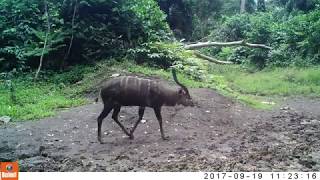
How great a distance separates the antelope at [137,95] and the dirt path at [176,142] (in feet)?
0.91

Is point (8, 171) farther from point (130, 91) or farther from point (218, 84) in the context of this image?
point (218, 84)

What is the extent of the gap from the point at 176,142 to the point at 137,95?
0.70 metres

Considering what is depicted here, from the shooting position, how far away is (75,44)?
9.84 meters

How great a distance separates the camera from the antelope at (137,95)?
5.45m

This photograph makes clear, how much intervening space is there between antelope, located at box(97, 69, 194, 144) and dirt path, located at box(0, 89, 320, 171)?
277mm

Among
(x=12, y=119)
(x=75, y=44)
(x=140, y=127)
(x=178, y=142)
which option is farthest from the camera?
(x=75, y=44)

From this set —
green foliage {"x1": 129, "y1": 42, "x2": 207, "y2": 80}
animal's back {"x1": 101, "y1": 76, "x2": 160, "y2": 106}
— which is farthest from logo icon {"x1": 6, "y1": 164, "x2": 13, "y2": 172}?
green foliage {"x1": 129, "y1": 42, "x2": 207, "y2": 80}

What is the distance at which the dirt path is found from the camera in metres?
4.85

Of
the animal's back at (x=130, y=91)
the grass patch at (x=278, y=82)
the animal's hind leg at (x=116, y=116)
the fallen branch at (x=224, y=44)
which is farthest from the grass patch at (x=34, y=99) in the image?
the fallen branch at (x=224, y=44)

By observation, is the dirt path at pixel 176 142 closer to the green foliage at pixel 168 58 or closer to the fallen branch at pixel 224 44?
the green foliage at pixel 168 58

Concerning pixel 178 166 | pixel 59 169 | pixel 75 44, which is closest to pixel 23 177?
pixel 59 169

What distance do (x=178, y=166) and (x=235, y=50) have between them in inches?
274

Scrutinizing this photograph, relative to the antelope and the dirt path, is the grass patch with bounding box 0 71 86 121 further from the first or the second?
the antelope

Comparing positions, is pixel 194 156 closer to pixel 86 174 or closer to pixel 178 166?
pixel 178 166
